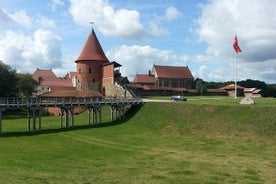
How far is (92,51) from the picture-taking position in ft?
230

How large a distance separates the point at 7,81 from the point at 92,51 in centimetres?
1718

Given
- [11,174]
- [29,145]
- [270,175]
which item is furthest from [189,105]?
[11,174]

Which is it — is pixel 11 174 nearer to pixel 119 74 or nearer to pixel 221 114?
pixel 221 114

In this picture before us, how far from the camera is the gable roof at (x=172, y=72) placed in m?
91.6

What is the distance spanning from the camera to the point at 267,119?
3212 centimetres

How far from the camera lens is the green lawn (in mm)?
16406

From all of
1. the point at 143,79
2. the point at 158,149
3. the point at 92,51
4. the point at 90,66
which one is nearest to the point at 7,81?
the point at 90,66

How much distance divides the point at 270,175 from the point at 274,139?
11.9 m

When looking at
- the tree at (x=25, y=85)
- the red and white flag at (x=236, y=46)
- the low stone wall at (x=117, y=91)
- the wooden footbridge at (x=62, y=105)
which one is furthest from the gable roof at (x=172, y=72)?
the red and white flag at (x=236, y=46)

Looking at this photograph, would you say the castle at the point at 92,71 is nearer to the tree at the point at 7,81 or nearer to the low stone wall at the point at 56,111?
the low stone wall at the point at 56,111

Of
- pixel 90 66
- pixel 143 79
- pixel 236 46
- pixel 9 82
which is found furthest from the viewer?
pixel 143 79

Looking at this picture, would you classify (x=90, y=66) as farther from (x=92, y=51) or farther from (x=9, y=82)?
(x=9, y=82)

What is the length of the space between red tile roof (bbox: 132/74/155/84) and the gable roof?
7.43 feet

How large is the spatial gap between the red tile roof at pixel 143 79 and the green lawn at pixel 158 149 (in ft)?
149
